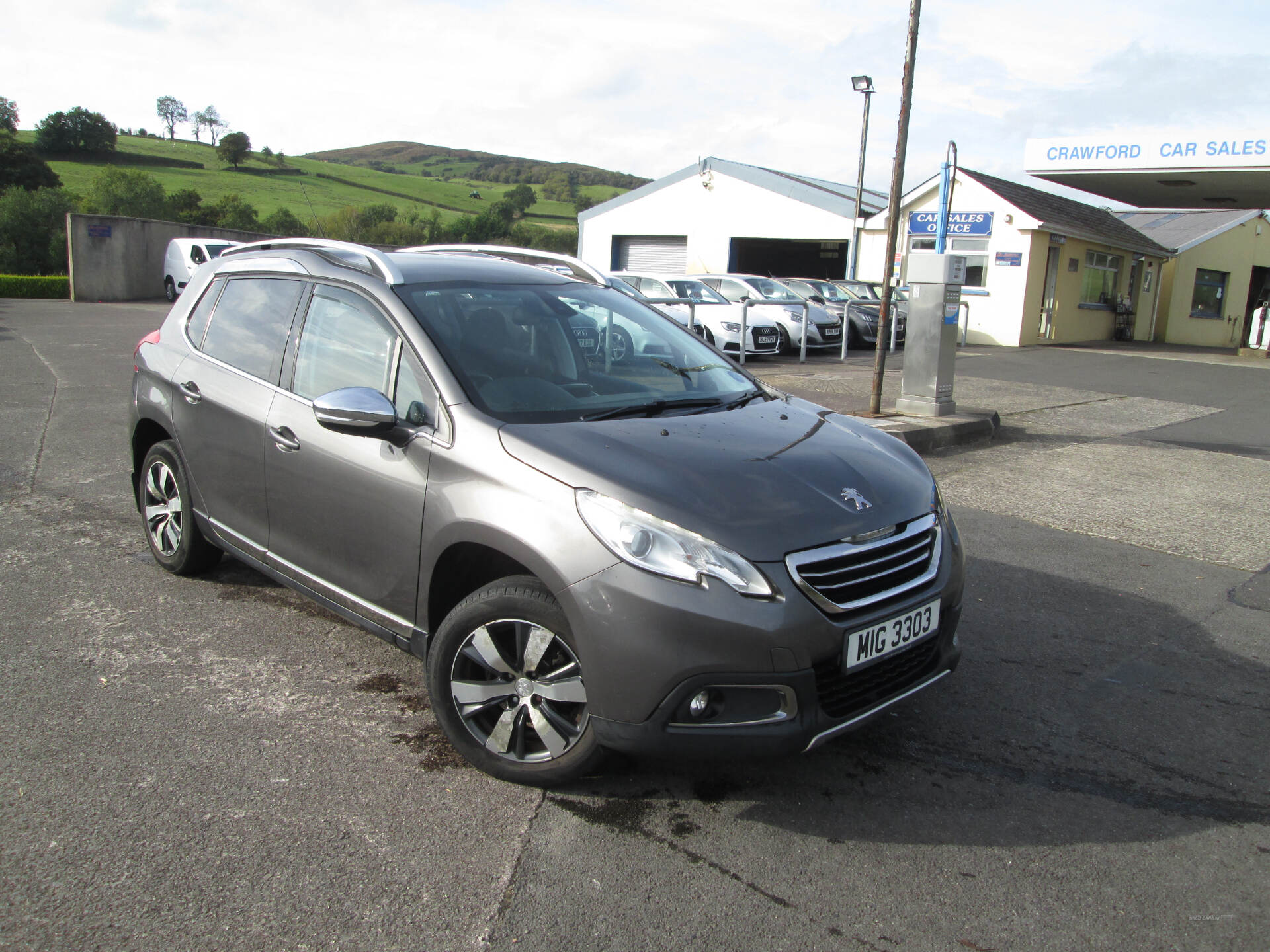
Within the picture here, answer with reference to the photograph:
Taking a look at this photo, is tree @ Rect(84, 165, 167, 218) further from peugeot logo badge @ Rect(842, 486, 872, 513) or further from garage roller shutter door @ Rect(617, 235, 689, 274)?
peugeot logo badge @ Rect(842, 486, 872, 513)

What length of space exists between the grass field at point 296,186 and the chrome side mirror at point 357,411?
61.3 metres

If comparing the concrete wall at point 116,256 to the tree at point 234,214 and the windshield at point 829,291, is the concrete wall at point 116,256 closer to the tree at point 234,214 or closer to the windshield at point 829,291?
the windshield at point 829,291

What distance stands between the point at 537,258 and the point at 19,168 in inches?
2548

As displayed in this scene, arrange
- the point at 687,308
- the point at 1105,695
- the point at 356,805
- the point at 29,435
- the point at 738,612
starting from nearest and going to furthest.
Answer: the point at 738,612 < the point at 356,805 < the point at 1105,695 < the point at 29,435 < the point at 687,308

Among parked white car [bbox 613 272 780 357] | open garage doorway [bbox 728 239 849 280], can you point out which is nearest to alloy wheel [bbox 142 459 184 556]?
parked white car [bbox 613 272 780 357]

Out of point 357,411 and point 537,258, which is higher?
point 537,258

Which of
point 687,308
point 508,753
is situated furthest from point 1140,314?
point 508,753

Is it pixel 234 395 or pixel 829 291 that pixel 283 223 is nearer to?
pixel 829 291

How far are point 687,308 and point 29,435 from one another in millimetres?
11545

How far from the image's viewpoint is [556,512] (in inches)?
110

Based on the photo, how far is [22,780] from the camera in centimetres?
293

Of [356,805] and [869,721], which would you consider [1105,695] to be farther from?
[356,805]

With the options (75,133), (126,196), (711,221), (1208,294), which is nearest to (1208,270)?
(1208,294)

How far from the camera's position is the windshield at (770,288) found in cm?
2069
